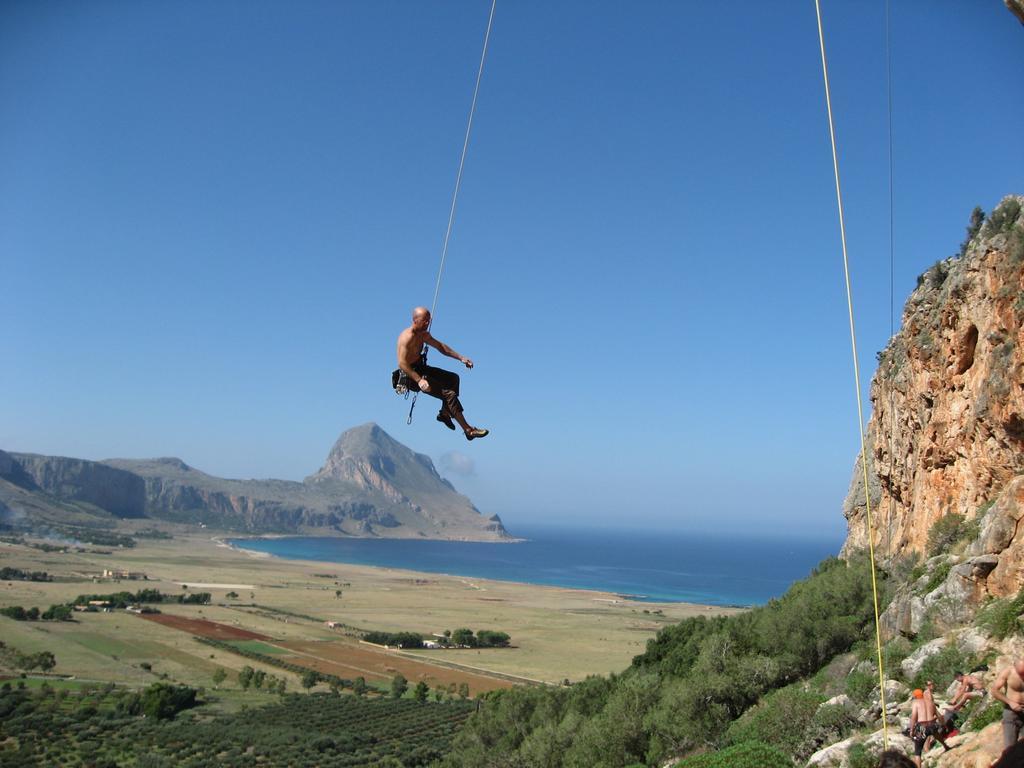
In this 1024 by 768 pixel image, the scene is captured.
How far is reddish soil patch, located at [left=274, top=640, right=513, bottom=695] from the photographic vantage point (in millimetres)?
61469

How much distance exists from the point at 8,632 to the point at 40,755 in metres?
39.7

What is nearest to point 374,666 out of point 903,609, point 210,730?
point 210,730

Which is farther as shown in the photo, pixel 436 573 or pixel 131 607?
pixel 436 573

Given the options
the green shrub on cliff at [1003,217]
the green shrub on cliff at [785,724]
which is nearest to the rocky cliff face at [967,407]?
the green shrub on cliff at [1003,217]

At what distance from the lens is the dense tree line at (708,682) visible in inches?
789

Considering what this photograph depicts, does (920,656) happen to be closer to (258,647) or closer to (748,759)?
(748,759)

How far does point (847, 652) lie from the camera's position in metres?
20.3

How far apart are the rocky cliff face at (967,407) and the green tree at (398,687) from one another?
4166 cm

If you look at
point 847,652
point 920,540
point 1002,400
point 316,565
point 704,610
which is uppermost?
point 1002,400

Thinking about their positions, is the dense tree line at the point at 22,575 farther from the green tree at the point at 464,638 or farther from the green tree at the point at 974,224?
the green tree at the point at 974,224

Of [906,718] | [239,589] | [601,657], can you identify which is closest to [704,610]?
[601,657]

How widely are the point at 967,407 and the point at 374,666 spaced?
59.3m

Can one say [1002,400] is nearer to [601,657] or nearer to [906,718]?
[906,718]

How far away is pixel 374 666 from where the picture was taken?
66.5 m
